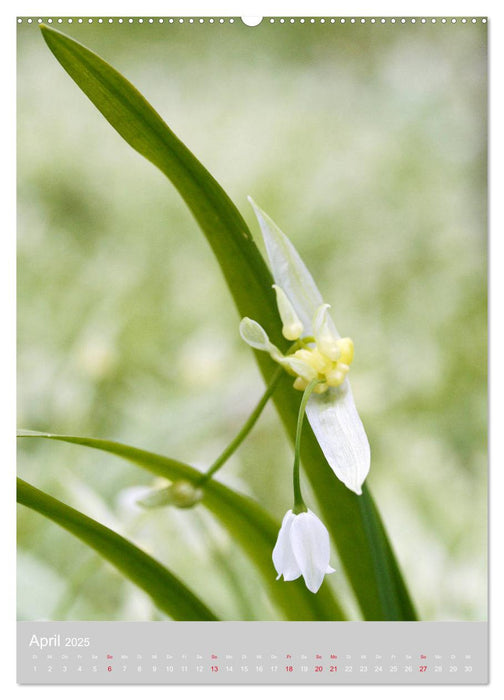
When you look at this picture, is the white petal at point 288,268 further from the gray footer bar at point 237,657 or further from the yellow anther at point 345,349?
the gray footer bar at point 237,657

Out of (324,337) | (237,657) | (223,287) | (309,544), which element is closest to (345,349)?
(324,337)

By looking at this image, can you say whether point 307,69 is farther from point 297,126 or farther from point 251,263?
point 251,263

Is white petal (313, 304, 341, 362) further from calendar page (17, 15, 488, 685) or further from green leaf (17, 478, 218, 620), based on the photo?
green leaf (17, 478, 218, 620)

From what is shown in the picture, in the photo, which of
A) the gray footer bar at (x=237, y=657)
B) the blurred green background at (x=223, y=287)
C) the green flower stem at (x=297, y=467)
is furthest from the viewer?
the blurred green background at (x=223, y=287)

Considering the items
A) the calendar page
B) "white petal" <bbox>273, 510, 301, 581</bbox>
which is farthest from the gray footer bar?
"white petal" <bbox>273, 510, 301, 581</bbox>

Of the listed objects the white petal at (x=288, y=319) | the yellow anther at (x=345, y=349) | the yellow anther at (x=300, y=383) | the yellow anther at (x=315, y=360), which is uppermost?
the white petal at (x=288, y=319)

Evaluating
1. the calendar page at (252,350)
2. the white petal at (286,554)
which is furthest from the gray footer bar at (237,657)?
the white petal at (286,554)

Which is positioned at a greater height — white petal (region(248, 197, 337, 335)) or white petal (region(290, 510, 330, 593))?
white petal (region(248, 197, 337, 335))
